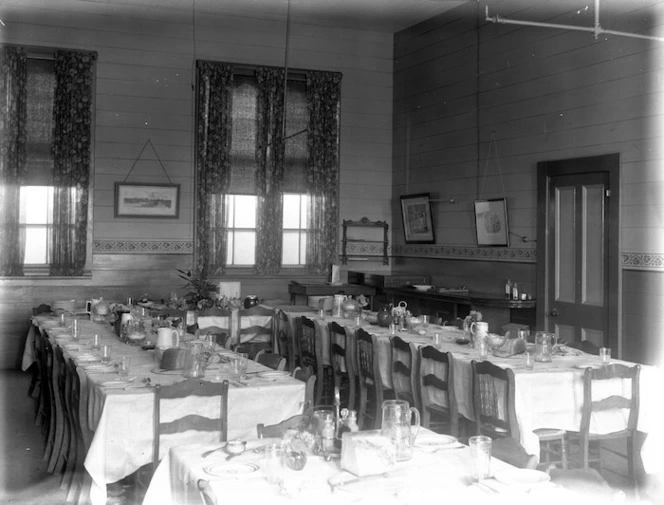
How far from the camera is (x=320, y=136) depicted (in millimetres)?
12312

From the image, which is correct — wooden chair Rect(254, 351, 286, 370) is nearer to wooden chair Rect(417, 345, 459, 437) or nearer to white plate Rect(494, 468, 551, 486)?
wooden chair Rect(417, 345, 459, 437)

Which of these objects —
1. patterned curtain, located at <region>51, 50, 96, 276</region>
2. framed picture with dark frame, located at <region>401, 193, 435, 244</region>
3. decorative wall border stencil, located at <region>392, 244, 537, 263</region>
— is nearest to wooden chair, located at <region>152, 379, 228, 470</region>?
decorative wall border stencil, located at <region>392, 244, 537, 263</region>

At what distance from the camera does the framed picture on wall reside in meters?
9.70

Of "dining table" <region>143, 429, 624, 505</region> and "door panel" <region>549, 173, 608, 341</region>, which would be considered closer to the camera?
"dining table" <region>143, 429, 624, 505</region>

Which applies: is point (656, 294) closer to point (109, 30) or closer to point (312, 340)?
point (312, 340)

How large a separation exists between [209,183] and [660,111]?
6284 mm

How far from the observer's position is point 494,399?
16.6 feet

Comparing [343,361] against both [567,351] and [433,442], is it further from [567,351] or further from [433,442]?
[433,442]

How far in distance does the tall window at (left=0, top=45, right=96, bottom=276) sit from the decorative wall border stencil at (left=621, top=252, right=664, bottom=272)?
22.9 feet

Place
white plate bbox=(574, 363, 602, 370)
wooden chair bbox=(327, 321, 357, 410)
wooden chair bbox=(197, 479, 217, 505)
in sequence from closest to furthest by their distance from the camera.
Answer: wooden chair bbox=(197, 479, 217, 505)
white plate bbox=(574, 363, 602, 370)
wooden chair bbox=(327, 321, 357, 410)

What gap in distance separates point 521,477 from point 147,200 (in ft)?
30.3

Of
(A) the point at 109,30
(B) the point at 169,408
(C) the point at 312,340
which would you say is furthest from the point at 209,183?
(B) the point at 169,408

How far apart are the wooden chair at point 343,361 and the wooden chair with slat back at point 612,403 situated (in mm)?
2347

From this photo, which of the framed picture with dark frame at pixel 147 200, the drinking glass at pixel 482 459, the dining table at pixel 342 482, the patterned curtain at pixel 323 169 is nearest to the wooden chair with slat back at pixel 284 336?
the framed picture with dark frame at pixel 147 200
